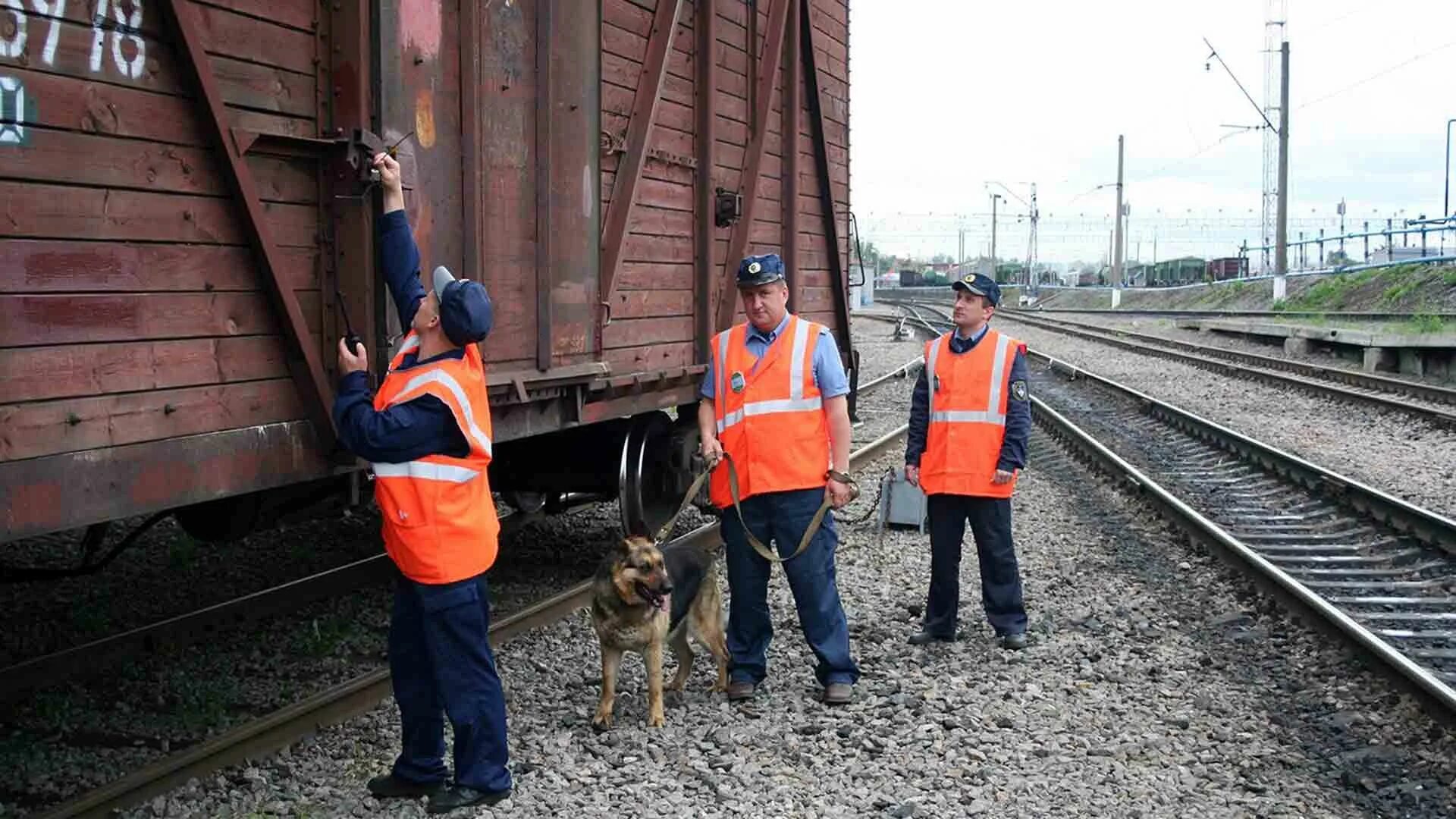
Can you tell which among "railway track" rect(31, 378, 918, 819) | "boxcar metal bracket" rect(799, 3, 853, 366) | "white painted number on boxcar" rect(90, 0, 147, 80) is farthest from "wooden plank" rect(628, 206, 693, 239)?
"white painted number on boxcar" rect(90, 0, 147, 80)

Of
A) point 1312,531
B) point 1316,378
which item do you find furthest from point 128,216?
point 1316,378

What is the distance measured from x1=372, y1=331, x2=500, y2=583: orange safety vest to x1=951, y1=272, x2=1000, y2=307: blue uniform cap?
9.28 ft

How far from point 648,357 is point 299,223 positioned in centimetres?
288

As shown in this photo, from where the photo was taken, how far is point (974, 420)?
6.36 m

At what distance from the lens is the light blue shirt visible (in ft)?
17.9

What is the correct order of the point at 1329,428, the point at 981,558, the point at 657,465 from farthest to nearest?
the point at 1329,428 < the point at 657,465 < the point at 981,558

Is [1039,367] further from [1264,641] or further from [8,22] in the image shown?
[8,22]

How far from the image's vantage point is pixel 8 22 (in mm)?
3564

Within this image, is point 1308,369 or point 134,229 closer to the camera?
point 134,229

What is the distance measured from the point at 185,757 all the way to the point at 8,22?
8.12ft

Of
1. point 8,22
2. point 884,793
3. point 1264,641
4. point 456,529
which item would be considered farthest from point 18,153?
point 1264,641

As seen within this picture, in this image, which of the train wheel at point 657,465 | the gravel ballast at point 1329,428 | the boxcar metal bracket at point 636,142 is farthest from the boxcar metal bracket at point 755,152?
the gravel ballast at point 1329,428

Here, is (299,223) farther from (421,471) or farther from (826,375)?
(826,375)

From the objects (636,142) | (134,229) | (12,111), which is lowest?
(134,229)
